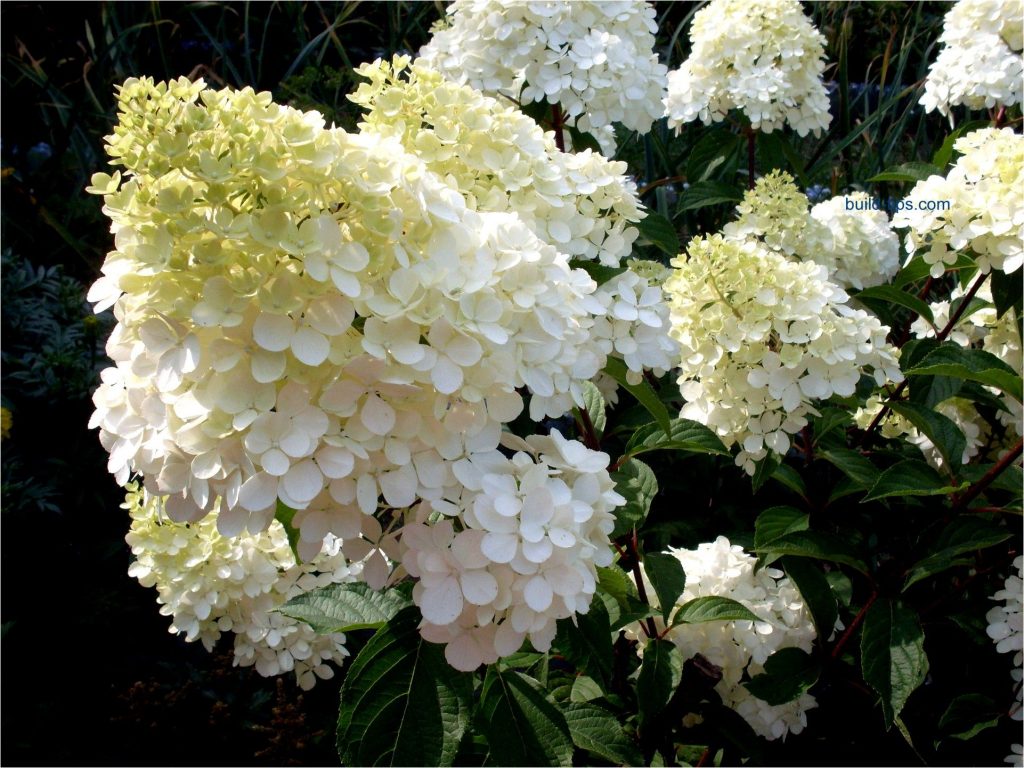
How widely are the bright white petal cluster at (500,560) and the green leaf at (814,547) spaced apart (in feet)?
1.94

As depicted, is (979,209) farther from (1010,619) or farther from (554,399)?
(554,399)

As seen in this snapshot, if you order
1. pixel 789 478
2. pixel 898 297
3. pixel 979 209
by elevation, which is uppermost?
pixel 979 209

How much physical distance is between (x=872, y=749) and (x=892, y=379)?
0.73m

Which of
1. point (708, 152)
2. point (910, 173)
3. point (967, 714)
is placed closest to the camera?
point (967, 714)

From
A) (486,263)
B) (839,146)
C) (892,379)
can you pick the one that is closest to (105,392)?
(486,263)

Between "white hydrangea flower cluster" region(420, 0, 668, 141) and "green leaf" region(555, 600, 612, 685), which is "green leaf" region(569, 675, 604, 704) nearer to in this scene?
"green leaf" region(555, 600, 612, 685)

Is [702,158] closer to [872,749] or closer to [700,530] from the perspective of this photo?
[700,530]

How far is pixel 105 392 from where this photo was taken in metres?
0.95

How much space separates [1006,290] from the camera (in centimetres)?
162

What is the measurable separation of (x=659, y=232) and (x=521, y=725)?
3.66ft

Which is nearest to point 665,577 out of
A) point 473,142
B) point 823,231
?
point 473,142

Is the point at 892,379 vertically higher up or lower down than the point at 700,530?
higher up

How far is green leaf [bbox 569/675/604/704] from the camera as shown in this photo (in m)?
1.43

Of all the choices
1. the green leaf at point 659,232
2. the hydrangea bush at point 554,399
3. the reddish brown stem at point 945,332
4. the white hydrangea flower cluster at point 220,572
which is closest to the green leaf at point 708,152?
the hydrangea bush at point 554,399
